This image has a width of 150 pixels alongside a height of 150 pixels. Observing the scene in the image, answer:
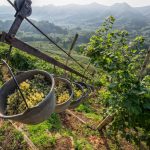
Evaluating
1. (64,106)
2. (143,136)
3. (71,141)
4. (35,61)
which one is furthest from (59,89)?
(35,61)

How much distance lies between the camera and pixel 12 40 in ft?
9.86

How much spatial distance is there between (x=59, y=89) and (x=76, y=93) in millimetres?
864

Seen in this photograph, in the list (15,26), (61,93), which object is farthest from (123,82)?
(15,26)

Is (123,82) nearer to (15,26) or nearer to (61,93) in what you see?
(61,93)

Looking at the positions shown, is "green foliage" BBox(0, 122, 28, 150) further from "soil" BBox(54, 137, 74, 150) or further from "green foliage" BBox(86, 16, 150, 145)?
"green foliage" BBox(86, 16, 150, 145)

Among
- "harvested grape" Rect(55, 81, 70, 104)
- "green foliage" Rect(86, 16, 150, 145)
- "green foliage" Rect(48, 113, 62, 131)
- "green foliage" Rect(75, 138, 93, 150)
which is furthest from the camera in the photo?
"green foliage" Rect(48, 113, 62, 131)

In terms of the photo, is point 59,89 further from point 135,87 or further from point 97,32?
point 97,32

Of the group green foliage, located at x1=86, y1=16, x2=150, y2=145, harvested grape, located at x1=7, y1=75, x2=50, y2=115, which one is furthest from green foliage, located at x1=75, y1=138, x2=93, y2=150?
harvested grape, located at x1=7, y1=75, x2=50, y2=115

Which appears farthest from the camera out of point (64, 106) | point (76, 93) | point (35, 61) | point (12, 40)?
point (35, 61)

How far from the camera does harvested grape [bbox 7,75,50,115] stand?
135 inches

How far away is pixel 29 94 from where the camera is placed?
361 centimetres

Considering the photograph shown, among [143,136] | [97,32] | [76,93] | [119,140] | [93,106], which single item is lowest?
[93,106]

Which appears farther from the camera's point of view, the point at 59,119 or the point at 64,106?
the point at 59,119

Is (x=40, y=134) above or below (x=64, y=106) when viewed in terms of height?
below
